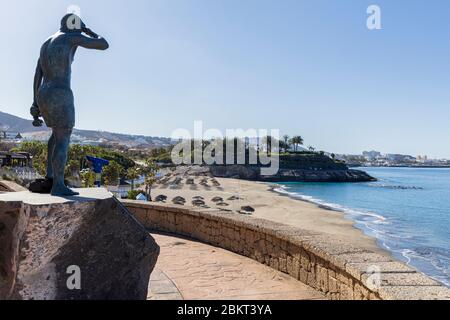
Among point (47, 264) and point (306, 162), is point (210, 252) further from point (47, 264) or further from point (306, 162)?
point (306, 162)

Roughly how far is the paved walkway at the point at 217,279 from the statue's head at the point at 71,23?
293 cm

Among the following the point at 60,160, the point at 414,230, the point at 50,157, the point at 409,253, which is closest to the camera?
the point at 60,160

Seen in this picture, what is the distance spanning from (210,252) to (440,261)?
1782cm

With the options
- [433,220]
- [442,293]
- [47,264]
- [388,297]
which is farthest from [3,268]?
[433,220]

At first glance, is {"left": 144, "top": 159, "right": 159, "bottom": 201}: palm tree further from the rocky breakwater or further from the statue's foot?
the rocky breakwater

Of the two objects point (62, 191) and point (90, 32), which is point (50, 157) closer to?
point (62, 191)

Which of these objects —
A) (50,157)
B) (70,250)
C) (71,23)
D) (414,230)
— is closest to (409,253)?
(414,230)

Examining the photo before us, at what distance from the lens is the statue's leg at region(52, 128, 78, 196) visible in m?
3.79

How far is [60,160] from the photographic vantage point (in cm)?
391

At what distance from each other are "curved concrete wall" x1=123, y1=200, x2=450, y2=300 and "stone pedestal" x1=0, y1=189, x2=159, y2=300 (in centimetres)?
193

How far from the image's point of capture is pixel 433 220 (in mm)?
35531

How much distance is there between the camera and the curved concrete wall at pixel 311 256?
3146mm

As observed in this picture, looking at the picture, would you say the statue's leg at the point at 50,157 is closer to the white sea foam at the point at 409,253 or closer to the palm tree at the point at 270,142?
the white sea foam at the point at 409,253

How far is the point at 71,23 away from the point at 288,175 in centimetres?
9580
